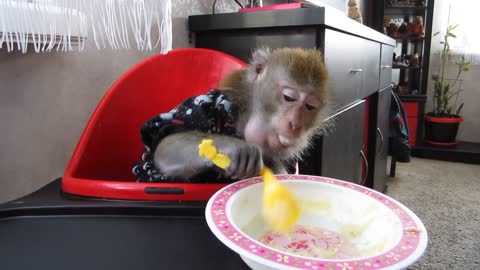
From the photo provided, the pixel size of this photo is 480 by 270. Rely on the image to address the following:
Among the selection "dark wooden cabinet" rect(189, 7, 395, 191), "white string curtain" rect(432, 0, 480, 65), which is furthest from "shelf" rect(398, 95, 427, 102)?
"dark wooden cabinet" rect(189, 7, 395, 191)

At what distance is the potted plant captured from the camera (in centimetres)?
314

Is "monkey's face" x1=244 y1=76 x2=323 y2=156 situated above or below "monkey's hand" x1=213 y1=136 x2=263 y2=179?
above

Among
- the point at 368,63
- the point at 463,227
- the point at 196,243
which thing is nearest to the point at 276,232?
the point at 196,243

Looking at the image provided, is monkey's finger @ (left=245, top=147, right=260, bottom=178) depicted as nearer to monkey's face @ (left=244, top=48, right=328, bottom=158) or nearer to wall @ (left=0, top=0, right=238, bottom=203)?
monkey's face @ (left=244, top=48, right=328, bottom=158)

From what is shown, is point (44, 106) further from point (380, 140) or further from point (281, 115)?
point (380, 140)

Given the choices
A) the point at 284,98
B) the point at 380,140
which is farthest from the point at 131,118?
the point at 380,140

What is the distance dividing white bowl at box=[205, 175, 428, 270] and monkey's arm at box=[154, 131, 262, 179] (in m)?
0.04

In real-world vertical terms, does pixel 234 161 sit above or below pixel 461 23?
below

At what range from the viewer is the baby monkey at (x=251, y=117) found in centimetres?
67

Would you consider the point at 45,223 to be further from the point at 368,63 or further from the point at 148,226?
the point at 368,63

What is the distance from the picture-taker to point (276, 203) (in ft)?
1.69

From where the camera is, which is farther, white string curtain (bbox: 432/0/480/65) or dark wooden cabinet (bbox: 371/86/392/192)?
white string curtain (bbox: 432/0/480/65)

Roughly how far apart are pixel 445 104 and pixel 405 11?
2.84 ft

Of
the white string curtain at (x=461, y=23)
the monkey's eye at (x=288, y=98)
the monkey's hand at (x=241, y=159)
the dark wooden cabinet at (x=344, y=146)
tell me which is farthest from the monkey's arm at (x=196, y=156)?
the white string curtain at (x=461, y=23)
